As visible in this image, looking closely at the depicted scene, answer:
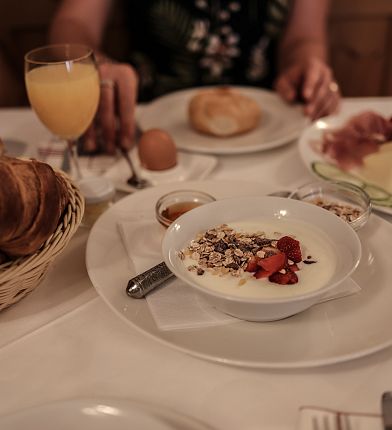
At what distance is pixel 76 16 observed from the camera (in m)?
1.92

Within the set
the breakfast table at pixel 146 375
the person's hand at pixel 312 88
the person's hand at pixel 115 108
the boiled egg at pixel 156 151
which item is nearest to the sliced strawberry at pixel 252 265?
the breakfast table at pixel 146 375

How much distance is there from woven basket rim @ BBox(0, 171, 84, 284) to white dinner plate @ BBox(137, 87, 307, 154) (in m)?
0.57

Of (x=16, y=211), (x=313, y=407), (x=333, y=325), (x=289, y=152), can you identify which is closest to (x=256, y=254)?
(x=333, y=325)

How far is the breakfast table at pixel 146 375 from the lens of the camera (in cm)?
71

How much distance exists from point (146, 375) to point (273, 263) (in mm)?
258

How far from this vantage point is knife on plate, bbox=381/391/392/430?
2.08ft

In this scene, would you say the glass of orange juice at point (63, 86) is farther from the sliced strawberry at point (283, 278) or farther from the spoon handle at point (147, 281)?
the sliced strawberry at point (283, 278)

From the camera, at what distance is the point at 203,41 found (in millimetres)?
2059

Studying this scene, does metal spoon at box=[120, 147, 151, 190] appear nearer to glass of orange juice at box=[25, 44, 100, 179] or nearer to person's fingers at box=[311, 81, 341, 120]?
glass of orange juice at box=[25, 44, 100, 179]

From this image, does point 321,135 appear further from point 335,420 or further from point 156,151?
point 335,420

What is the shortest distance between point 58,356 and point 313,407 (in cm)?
38

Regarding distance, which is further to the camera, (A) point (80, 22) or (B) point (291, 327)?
(A) point (80, 22)

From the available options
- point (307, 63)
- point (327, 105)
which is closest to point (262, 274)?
point (327, 105)

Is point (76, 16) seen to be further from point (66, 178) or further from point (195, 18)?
point (66, 178)
